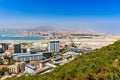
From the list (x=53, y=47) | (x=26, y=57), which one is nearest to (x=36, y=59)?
(x=26, y=57)

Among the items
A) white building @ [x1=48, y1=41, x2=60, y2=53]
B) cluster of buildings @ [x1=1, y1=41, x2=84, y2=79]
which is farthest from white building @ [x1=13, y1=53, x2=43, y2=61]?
white building @ [x1=48, y1=41, x2=60, y2=53]

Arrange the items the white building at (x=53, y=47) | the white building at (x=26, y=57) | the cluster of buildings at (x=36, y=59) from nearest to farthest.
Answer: the cluster of buildings at (x=36, y=59) → the white building at (x=26, y=57) → the white building at (x=53, y=47)

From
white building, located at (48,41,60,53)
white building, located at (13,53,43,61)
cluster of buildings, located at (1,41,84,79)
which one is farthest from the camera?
white building, located at (48,41,60,53)

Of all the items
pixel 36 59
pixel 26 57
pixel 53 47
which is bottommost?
pixel 36 59

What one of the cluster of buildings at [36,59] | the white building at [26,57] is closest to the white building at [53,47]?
the cluster of buildings at [36,59]

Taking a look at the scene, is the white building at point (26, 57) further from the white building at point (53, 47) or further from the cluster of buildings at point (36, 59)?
the white building at point (53, 47)

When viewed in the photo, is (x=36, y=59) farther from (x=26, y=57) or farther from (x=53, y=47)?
(x=53, y=47)

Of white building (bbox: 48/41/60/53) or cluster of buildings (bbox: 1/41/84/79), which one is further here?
white building (bbox: 48/41/60/53)

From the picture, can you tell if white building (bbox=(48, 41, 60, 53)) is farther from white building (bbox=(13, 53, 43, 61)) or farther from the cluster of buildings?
white building (bbox=(13, 53, 43, 61))

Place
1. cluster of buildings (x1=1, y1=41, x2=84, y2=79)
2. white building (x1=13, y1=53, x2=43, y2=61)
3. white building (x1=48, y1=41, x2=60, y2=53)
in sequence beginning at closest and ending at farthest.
Answer: cluster of buildings (x1=1, y1=41, x2=84, y2=79) < white building (x1=13, y1=53, x2=43, y2=61) < white building (x1=48, y1=41, x2=60, y2=53)

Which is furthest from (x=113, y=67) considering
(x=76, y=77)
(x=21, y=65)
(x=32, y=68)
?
(x=21, y=65)

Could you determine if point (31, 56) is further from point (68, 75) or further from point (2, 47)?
point (68, 75)
